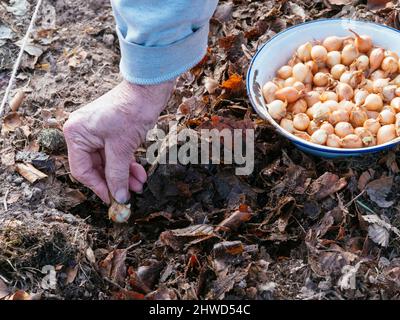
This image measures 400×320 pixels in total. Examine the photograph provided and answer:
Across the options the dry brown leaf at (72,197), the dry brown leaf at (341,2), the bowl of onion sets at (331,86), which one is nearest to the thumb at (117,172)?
the dry brown leaf at (72,197)

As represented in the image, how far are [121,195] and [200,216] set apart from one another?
7.9 inches

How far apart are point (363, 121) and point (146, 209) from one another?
633 millimetres

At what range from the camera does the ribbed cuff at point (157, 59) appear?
1.20m

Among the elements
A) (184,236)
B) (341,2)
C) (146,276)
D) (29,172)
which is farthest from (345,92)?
(29,172)

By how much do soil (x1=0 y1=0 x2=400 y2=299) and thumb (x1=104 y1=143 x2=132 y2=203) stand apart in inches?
3.4

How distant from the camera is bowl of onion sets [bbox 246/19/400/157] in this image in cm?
154

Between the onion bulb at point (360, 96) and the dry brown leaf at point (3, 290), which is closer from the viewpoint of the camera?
the dry brown leaf at point (3, 290)

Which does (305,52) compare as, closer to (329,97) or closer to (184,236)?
(329,97)

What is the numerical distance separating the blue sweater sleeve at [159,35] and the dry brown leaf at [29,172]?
417 millimetres

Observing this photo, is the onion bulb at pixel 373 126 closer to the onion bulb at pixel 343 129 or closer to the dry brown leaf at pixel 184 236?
the onion bulb at pixel 343 129

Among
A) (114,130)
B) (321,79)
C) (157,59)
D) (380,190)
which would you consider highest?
(157,59)

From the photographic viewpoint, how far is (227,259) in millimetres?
1320

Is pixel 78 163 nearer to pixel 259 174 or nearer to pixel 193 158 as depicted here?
pixel 193 158

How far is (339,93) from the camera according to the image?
1654 mm
